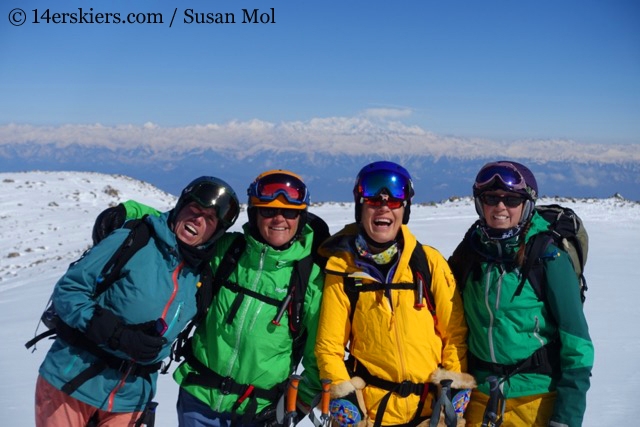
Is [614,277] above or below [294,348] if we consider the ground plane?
below

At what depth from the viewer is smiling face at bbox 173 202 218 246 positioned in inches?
130

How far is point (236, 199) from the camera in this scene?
3420 millimetres

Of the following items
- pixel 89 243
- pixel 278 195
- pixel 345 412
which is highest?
pixel 278 195

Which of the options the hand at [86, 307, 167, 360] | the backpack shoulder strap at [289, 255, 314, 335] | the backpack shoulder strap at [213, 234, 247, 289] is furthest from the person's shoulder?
the hand at [86, 307, 167, 360]

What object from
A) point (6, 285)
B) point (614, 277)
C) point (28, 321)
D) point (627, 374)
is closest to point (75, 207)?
point (6, 285)

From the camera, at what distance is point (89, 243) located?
709 inches

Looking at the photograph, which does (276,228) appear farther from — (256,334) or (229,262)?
(256,334)

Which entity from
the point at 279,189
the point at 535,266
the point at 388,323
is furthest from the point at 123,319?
the point at 535,266

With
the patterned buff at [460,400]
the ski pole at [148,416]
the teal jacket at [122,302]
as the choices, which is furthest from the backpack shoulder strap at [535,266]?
the ski pole at [148,416]

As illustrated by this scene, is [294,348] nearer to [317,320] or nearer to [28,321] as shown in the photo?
[317,320]

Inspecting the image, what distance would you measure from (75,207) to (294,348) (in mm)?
23441

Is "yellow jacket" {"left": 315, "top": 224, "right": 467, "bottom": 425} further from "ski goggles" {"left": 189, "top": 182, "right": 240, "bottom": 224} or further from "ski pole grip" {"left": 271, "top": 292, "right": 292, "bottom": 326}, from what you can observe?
"ski goggles" {"left": 189, "top": 182, "right": 240, "bottom": 224}

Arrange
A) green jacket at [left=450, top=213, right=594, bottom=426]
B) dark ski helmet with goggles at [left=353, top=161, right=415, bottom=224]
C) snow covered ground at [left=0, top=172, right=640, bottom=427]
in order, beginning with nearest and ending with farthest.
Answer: green jacket at [left=450, top=213, right=594, bottom=426], dark ski helmet with goggles at [left=353, top=161, right=415, bottom=224], snow covered ground at [left=0, top=172, right=640, bottom=427]

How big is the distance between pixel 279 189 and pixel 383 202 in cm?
70
